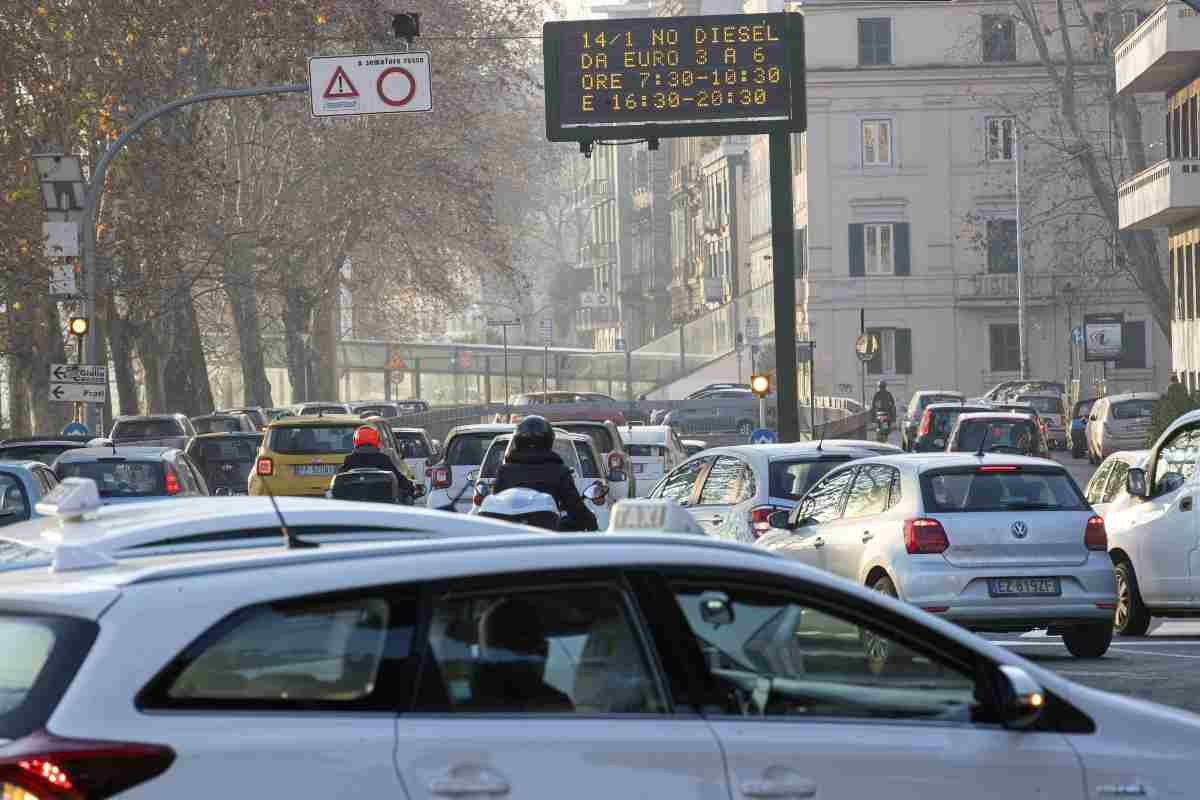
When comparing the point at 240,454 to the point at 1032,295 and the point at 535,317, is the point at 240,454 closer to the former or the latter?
the point at 1032,295

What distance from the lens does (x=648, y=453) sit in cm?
3781

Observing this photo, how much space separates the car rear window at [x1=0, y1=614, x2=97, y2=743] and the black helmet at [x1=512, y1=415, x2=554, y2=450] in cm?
869

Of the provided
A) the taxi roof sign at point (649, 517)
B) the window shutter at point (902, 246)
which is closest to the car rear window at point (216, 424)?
the window shutter at point (902, 246)

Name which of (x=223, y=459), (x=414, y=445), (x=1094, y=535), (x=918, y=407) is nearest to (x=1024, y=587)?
(x=1094, y=535)

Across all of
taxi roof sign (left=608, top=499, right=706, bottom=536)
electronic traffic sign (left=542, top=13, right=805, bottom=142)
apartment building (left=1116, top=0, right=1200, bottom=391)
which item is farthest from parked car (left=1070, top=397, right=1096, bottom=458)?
taxi roof sign (left=608, top=499, right=706, bottom=536)

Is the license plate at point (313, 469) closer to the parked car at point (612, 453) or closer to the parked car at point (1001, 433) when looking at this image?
the parked car at point (612, 453)

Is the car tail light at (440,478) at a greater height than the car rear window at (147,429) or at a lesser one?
lesser

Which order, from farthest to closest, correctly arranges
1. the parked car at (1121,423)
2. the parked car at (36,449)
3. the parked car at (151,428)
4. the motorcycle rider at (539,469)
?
the parked car at (1121,423) → the parked car at (151,428) → the parked car at (36,449) → the motorcycle rider at (539,469)

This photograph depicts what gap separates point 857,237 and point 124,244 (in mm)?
42352

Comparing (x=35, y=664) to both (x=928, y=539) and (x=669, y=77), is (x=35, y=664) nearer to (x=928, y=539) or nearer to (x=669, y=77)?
(x=928, y=539)

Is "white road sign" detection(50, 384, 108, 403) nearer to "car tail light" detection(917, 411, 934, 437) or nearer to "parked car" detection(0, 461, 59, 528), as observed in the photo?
"car tail light" detection(917, 411, 934, 437)

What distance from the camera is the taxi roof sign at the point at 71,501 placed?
6125 mm

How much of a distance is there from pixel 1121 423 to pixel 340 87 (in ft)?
77.5

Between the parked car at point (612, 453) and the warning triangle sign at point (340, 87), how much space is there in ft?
17.1
